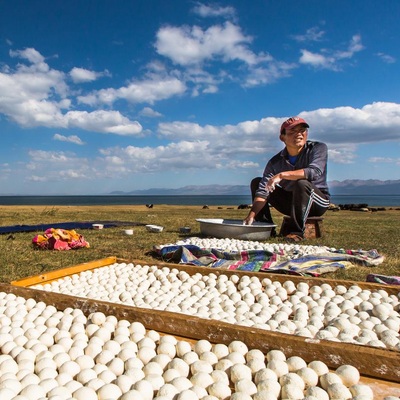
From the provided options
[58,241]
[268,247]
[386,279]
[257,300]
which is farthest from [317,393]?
[58,241]

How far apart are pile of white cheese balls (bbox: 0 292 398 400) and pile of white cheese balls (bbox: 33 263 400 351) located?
335 mm

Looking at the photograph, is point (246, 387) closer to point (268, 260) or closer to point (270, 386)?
point (270, 386)

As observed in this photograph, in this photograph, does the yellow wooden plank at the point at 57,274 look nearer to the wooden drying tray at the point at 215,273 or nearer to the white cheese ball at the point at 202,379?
the wooden drying tray at the point at 215,273

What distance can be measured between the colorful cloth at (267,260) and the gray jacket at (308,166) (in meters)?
1.34

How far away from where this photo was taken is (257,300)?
6.68 feet

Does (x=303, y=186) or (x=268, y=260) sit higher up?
(x=303, y=186)

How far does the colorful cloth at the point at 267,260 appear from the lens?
8.88 feet

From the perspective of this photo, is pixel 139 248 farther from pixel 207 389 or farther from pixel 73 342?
pixel 207 389

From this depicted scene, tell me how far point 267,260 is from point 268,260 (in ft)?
0.03

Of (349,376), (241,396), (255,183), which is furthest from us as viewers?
(255,183)

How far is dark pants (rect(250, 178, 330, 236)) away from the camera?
4.33m

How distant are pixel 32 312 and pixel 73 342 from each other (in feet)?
1.27

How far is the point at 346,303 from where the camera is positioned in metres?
1.85

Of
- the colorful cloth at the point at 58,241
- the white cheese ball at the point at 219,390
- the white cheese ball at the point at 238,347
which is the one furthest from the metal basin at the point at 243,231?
the white cheese ball at the point at 219,390
